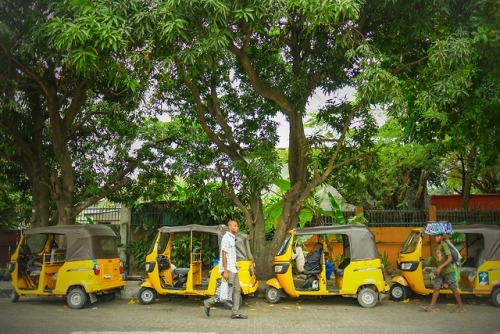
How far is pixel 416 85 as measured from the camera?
45.9 ft

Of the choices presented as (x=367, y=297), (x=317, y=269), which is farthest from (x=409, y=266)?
(x=317, y=269)

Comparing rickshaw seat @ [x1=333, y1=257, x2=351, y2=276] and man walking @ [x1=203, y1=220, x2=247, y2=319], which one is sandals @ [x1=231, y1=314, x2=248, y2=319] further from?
rickshaw seat @ [x1=333, y1=257, x2=351, y2=276]

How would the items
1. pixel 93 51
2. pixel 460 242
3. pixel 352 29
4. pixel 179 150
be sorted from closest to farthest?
1. pixel 93 51
2. pixel 352 29
3. pixel 460 242
4. pixel 179 150

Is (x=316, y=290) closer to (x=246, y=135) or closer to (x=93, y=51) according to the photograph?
(x=246, y=135)

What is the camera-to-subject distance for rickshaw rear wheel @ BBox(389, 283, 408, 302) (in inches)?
484

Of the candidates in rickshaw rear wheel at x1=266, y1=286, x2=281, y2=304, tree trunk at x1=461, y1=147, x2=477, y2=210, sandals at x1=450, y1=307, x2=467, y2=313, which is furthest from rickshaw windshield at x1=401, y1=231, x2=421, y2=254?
tree trunk at x1=461, y1=147, x2=477, y2=210

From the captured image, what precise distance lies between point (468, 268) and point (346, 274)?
296 cm

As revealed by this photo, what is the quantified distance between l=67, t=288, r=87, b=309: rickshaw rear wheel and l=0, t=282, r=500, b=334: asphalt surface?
0.50 ft

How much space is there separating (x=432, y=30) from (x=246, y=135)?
6024 mm

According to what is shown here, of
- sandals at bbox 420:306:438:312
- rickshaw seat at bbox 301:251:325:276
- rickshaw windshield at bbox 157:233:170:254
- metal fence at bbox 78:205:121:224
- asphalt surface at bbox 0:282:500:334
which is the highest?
metal fence at bbox 78:205:121:224

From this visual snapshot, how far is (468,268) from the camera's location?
39.9 feet

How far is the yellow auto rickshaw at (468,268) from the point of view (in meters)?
11.5

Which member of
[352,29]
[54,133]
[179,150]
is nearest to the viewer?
[352,29]

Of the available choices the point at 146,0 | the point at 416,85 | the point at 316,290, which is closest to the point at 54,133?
the point at 146,0
